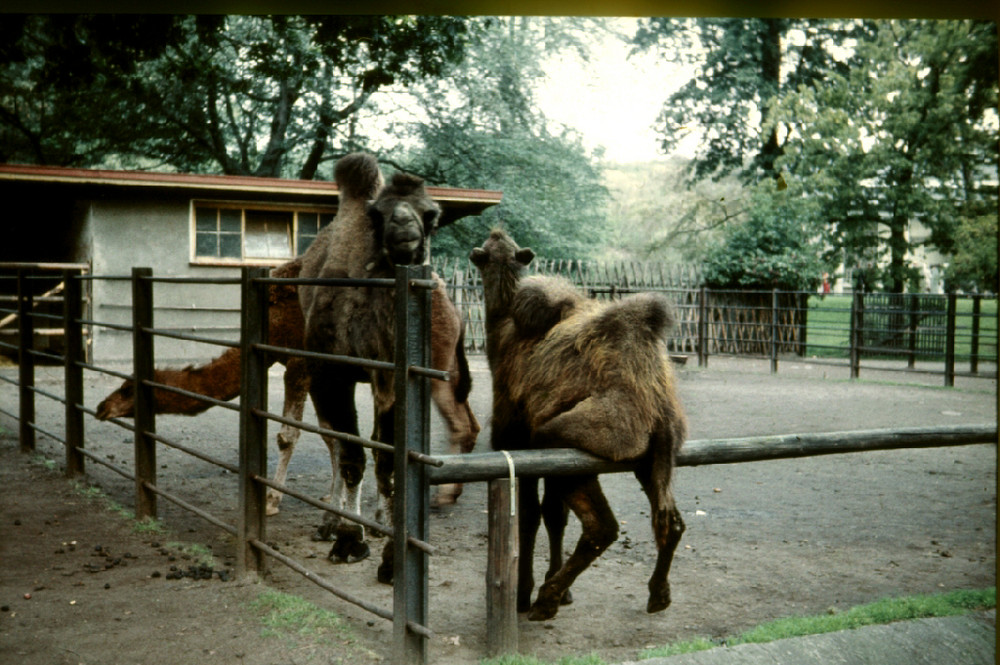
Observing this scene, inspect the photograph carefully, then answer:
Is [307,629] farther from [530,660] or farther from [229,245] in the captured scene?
[229,245]

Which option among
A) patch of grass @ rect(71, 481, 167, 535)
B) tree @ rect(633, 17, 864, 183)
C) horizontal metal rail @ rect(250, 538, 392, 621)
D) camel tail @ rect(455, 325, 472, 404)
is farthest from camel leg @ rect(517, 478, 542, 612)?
tree @ rect(633, 17, 864, 183)

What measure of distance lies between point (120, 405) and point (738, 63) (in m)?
5.05

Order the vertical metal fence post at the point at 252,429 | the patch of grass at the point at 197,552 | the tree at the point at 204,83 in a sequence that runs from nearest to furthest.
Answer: the vertical metal fence post at the point at 252,429 → the patch of grass at the point at 197,552 → the tree at the point at 204,83

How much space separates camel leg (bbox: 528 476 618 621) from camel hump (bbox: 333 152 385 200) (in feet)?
6.41

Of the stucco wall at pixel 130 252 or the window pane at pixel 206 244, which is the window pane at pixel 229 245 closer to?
the window pane at pixel 206 244

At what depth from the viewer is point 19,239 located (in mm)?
10938

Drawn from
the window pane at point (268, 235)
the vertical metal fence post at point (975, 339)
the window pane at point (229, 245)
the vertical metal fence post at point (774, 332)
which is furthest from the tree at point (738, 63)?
the window pane at point (229, 245)

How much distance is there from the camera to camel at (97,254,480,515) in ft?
13.5

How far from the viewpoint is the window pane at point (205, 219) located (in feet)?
34.1

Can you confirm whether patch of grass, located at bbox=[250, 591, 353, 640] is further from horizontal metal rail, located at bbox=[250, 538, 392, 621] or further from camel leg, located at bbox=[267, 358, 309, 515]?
camel leg, located at bbox=[267, 358, 309, 515]

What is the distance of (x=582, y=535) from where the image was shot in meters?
2.44

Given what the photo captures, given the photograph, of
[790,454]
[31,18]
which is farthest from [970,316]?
[31,18]

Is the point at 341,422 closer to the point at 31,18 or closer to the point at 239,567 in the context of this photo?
the point at 239,567

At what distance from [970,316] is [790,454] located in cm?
844
